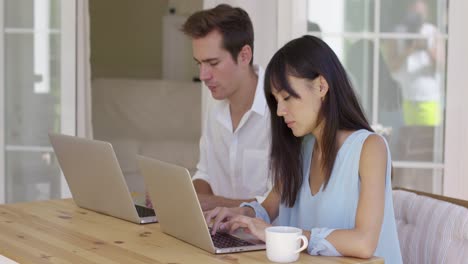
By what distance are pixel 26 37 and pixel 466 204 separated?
9.46 ft

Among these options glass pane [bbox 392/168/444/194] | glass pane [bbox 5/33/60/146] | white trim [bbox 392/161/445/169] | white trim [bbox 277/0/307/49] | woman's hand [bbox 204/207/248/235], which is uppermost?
white trim [bbox 277/0/307/49]

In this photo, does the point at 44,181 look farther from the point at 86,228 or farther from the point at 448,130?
the point at 86,228

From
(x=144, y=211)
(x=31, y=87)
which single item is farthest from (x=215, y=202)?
(x=31, y=87)

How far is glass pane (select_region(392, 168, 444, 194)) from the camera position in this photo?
372 centimetres

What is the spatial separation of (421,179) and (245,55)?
1.27 meters

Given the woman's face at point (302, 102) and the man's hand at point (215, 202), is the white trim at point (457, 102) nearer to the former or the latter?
the man's hand at point (215, 202)

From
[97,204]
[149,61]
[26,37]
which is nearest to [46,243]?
[97,204]

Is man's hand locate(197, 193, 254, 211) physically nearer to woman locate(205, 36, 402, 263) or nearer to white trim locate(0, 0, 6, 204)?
woman locate(205, 36, 402, 263)

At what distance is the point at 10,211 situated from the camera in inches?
97.5

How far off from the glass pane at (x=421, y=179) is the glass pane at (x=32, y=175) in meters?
1.80

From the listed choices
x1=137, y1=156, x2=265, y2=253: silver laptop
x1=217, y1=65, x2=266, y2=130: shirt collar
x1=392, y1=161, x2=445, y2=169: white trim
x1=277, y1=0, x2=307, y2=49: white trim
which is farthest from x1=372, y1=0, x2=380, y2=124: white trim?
x1=137, y1=156, x2=265, y2=253: silver laptop

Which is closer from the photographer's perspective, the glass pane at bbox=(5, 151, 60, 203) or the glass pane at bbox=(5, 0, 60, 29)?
the glass pane at bbox=(5, 0, 60, 29)

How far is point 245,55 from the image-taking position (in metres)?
2.85

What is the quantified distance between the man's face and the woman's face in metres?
0.79
